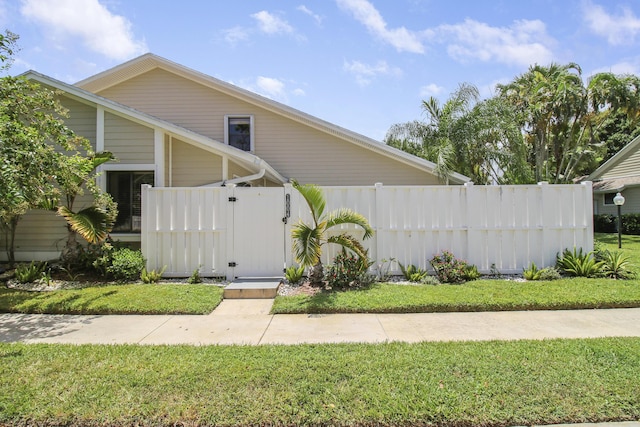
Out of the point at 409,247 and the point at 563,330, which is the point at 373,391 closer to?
the point at 563,330

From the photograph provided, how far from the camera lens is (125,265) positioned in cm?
727

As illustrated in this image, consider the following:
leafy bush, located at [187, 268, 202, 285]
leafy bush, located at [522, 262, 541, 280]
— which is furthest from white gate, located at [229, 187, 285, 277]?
leafy bush, located at [522, 262, 541, 280]

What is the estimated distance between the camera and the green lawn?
5.68 meters

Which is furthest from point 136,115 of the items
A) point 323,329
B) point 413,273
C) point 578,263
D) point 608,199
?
point 608,199

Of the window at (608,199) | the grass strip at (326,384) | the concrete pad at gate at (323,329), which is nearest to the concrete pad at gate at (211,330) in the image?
the concrete pad at gate at (323,329)

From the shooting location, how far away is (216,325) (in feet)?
16.7

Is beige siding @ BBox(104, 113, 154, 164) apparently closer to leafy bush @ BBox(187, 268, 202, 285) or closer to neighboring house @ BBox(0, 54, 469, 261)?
neighboring house @ BBox(0, 54, 469, 261)

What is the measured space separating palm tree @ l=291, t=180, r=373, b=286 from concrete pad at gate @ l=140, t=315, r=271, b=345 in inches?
59.2

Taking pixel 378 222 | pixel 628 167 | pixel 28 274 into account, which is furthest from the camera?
pixel 628 167

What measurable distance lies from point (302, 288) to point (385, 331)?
2455 millimetres

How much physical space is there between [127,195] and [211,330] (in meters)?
5.43

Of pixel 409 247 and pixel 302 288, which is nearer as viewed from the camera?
pixel 302 288

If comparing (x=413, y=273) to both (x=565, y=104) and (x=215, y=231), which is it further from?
(x=565, y=104)

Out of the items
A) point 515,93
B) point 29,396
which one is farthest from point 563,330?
point 515,93
